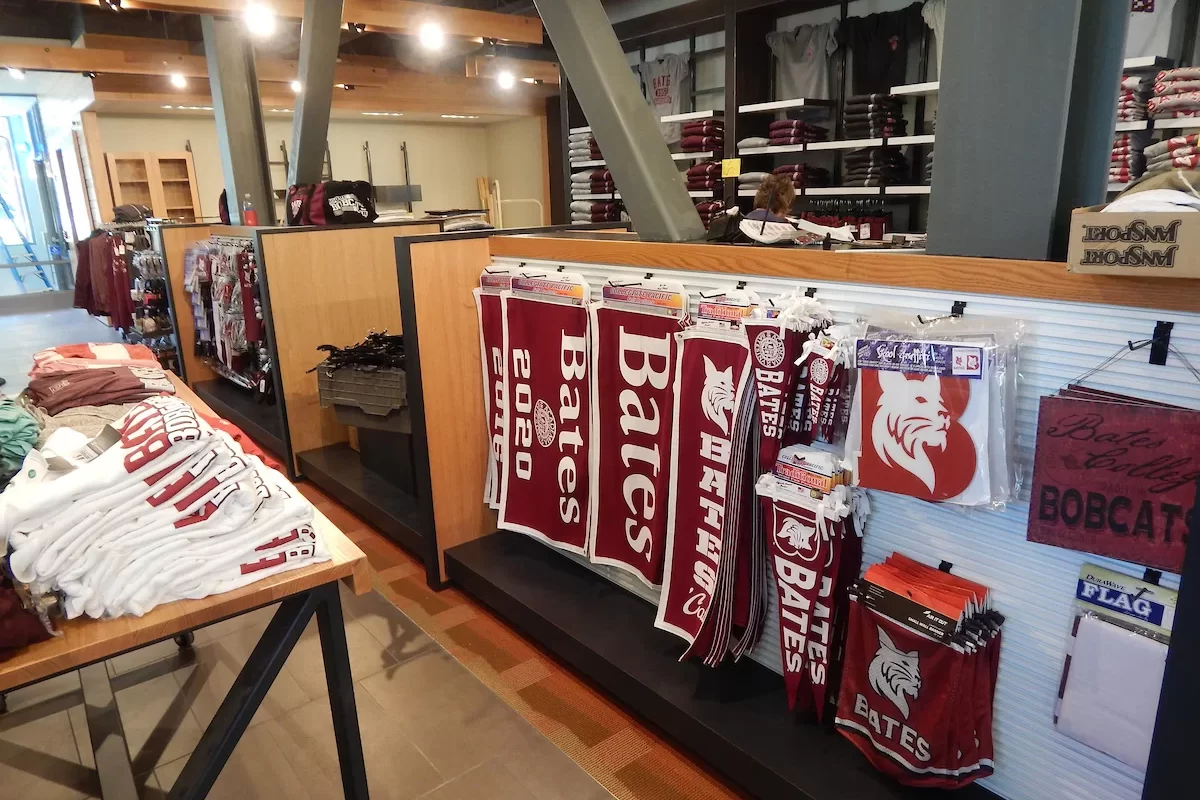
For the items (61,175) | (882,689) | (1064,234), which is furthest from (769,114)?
(61,175)

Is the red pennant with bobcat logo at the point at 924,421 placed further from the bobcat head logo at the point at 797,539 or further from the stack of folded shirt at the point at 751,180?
the stack of folded shirt at the point at 751,180

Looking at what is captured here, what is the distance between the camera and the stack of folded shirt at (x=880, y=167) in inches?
206

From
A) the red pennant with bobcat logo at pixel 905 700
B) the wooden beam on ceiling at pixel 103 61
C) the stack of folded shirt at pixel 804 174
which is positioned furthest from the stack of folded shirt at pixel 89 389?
the wooden beam on ceiling at pixel 103 61

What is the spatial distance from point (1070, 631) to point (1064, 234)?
0.83 m

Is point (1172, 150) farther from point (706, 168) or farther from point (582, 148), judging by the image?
point (582, 148)

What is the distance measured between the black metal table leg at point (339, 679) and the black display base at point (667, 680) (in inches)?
36.0

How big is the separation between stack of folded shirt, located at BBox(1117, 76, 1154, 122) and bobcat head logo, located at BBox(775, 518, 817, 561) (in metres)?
3.32

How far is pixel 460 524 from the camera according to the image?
10.7 ft

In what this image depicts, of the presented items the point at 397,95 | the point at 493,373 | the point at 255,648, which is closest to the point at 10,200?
the point at 397,95

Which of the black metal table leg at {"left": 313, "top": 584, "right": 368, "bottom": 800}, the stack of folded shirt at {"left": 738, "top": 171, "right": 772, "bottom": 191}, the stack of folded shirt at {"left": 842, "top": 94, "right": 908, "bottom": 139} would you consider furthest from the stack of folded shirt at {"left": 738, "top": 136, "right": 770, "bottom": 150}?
the black metal table leg at {"left": 313, "top": 584, "right": 368, "bottom": 800}

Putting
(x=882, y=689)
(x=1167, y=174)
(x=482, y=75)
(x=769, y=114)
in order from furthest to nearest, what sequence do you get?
(x=482, y=75), (x=769, y=114), (x=882, y=689), (x=1167, y=174)

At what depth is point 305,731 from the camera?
2420 mm

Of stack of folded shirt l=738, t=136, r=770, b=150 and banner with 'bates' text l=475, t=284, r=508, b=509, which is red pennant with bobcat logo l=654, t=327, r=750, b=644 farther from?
stack of folded shirt l=738, t=136, r=770, b=150

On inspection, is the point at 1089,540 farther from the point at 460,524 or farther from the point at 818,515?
the point at 460,524
